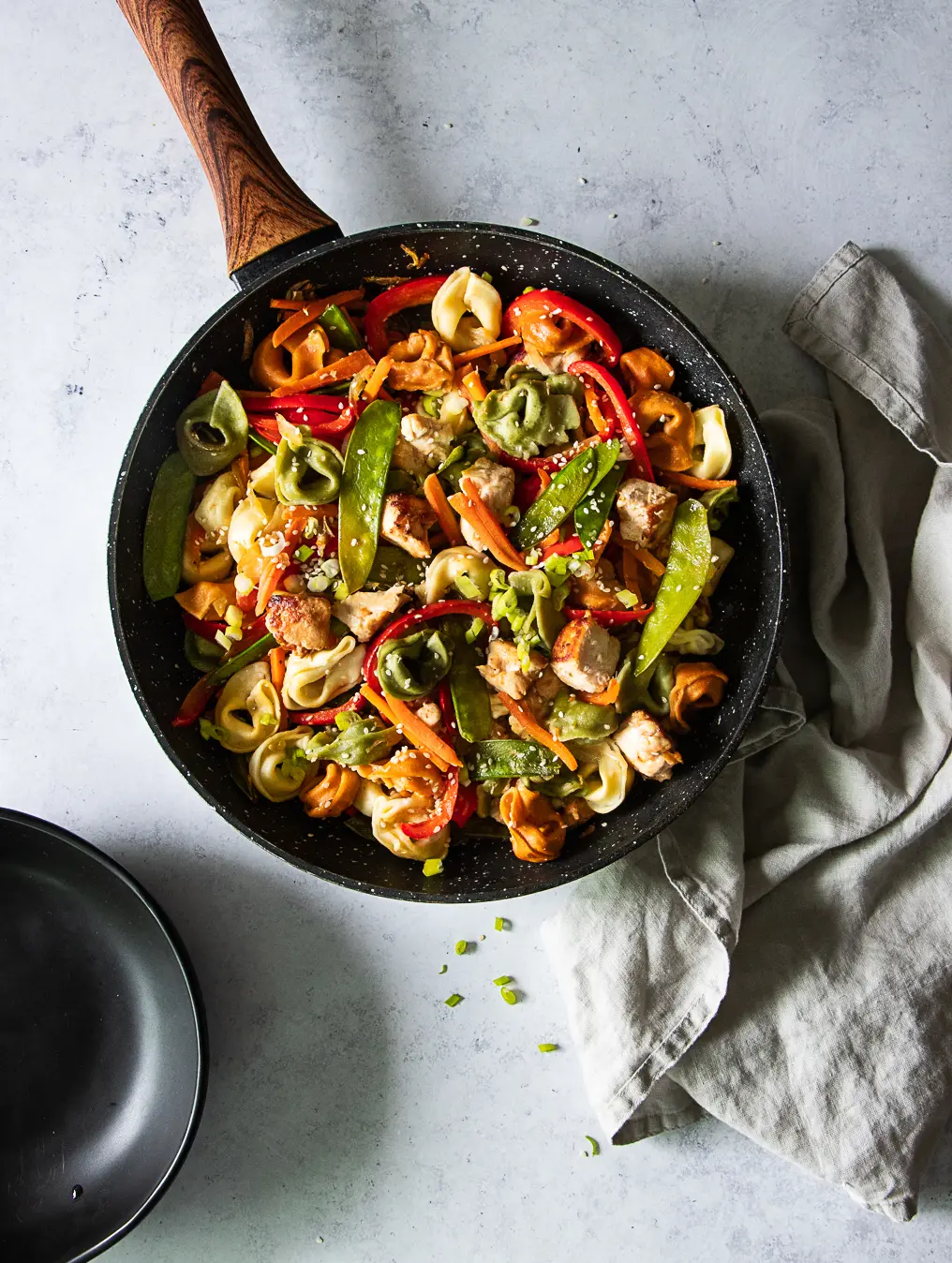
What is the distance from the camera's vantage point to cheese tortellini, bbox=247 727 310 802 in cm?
272

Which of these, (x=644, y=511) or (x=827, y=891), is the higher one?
(x=644, y=511)

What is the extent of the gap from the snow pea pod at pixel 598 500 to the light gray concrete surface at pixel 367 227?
658mm

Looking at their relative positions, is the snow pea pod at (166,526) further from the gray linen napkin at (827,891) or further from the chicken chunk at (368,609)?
the gray linen napkin at (827,891)

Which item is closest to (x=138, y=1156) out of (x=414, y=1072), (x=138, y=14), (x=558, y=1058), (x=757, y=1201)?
(x=414, y=1072)

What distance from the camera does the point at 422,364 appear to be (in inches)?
107

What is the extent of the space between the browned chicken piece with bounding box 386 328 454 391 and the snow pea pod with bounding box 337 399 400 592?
11cm

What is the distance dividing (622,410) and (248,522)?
1.04 meters

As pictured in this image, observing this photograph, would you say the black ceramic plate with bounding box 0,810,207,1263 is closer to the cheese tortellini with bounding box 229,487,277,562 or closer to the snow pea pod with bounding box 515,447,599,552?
the cheese tortellini with bounding box 229,487,277,562

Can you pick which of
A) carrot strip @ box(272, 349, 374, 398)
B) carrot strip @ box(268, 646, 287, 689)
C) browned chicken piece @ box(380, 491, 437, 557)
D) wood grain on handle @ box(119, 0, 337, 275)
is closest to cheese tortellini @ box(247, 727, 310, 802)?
carrot strip @ box(268, 646, 287, 689)

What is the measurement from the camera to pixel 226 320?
2.66 m

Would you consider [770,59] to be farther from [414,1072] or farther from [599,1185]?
[599,1185]

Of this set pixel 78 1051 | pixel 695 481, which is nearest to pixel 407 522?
pixel 695 481

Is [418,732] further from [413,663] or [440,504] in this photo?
[440,504]

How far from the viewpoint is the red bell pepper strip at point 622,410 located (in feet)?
8.77
